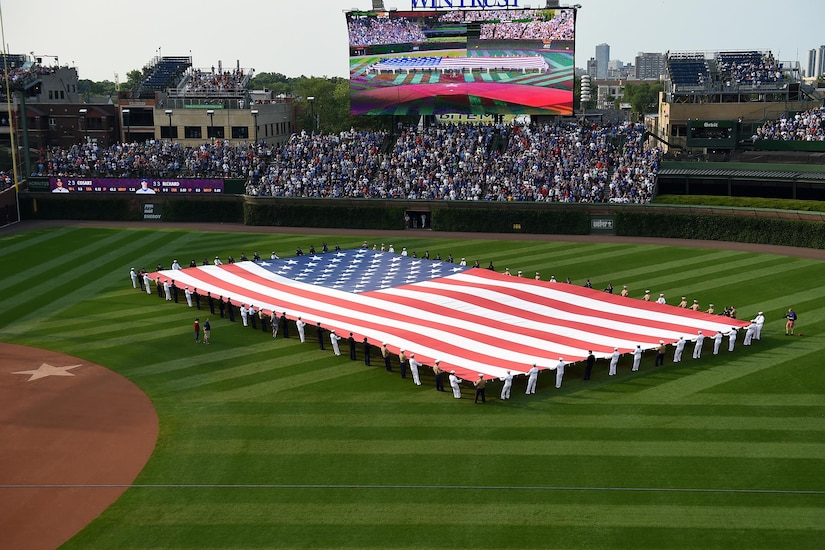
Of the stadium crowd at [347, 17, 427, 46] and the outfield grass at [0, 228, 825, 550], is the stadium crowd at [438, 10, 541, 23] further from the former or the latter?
the outfield grass at [0, 228, 825, 550]

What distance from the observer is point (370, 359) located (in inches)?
1145

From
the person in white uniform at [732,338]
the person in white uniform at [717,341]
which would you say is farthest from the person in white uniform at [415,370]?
the person in white uniform at [732,338]

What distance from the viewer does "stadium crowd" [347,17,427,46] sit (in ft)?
201

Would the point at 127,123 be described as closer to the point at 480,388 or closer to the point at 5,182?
the point at 5,182

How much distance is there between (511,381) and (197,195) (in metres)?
39.8

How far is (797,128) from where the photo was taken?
189 ft

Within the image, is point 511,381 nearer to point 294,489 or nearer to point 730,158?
point 294,489

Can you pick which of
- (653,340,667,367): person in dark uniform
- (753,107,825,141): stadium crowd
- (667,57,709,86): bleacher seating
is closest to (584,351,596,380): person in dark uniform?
(653,340,667,367): person in dark uniform

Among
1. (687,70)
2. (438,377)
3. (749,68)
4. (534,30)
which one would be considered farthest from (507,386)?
(687,70)

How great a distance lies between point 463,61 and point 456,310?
32.0m

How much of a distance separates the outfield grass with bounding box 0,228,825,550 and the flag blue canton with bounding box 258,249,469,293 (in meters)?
6.24

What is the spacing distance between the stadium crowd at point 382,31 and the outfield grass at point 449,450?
33098mm

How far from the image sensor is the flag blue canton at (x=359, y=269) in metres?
38.3

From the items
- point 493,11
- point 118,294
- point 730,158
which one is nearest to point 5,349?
point 118,294
